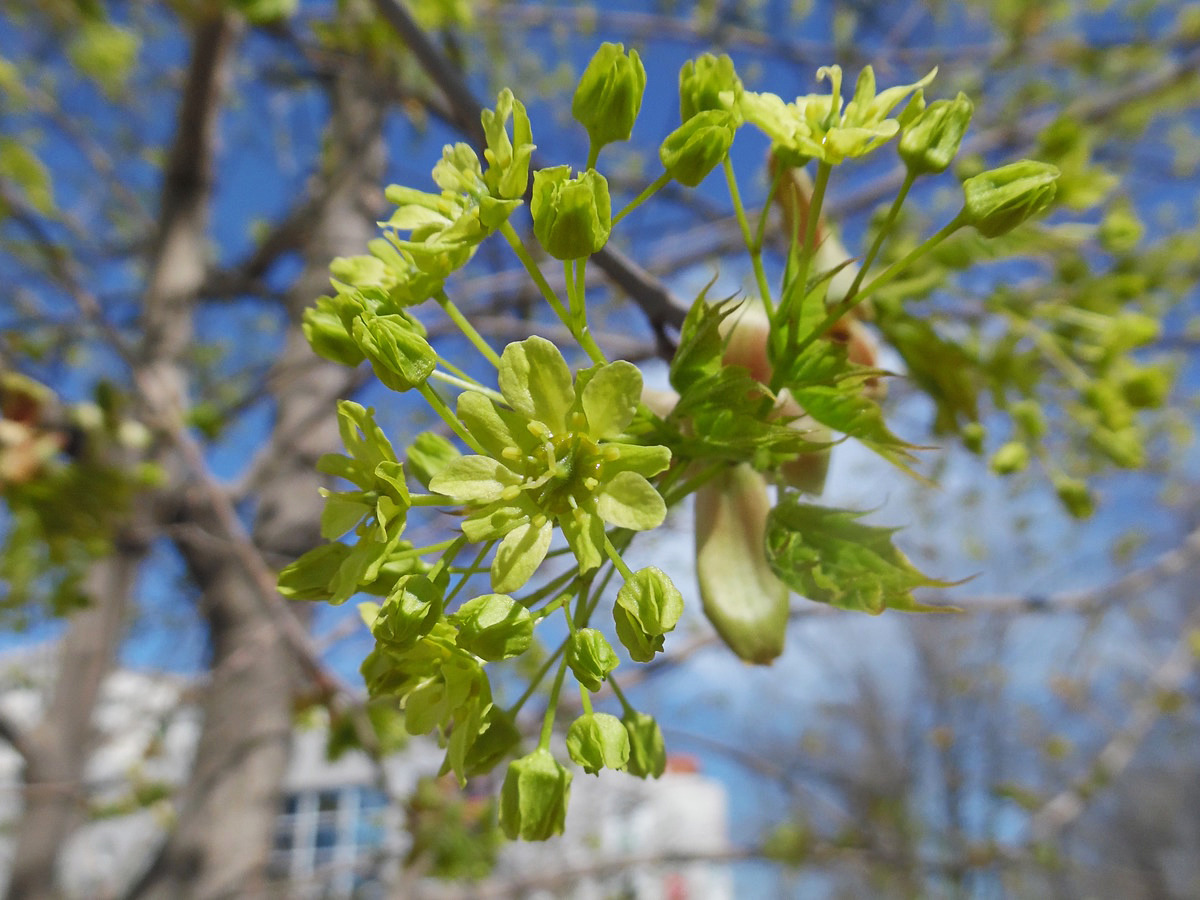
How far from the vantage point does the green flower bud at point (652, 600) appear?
0.56 m

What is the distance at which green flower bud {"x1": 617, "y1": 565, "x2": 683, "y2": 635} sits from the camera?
0.56 m

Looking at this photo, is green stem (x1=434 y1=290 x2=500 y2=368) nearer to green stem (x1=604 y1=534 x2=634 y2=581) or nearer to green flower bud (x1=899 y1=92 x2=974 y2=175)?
A: green stem (x1=604 y1=534 x2=634 y2=581)

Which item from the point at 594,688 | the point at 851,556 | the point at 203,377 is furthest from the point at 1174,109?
the point at 203,377

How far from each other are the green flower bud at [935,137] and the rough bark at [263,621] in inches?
57.2

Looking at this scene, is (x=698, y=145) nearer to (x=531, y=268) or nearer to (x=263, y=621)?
(x=531, y=268)

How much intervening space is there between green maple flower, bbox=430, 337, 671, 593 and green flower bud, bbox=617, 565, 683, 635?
0.03 meters

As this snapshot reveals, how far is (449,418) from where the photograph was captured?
25.2 inches

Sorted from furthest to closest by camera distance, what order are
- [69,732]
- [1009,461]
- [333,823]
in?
[333,823] → [69,732] → [1009,461]

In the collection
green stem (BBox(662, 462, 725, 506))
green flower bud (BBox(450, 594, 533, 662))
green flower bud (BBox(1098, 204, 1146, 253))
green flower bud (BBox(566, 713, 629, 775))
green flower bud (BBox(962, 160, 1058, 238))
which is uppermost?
green flower bud (BBox(1098, 204, 1146, 253))

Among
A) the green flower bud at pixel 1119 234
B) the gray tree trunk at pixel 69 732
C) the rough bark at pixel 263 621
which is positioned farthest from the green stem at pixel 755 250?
the gray tree trunk at pixel 69 732

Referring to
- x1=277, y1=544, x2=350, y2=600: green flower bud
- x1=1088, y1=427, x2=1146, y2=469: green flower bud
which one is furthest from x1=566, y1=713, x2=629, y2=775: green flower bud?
x1=1088, y1=427, x2=1146, y2=469: green flower bud

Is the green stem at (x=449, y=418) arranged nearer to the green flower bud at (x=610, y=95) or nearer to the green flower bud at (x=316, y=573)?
the green flower bud at (x=316, y=573)

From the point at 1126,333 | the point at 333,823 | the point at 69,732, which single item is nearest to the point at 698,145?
the point at 1126,333

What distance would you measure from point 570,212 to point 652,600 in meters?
0.30
